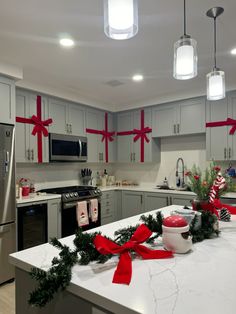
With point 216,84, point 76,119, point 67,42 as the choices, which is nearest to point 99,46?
point 67,42

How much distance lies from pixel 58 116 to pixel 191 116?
2216 mm

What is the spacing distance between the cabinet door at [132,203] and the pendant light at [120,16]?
3.58 metres

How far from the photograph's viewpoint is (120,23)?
101 cm

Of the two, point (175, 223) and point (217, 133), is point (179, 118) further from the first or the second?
point (175, 223)

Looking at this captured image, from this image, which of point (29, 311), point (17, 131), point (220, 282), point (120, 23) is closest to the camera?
point (220, 282)

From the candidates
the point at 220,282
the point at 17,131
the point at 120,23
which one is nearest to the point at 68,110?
the point at 17,131

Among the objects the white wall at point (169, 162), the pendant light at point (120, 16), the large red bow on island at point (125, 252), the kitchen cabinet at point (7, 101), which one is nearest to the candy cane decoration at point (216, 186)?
the large red bow on island at point (125, 252)

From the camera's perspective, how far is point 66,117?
13.8ft

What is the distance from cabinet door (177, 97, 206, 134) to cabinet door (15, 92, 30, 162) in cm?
251

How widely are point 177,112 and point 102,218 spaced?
90.3 inches

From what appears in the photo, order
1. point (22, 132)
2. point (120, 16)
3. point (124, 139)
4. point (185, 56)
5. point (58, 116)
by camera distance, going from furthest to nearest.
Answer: point (124, 139) < point (58, 116) < point (22, 132) < point (185, 56) < point (120, 16)

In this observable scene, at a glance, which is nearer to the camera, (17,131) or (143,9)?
(143,9)

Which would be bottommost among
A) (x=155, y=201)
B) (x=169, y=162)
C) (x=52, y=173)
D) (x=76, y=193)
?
(x=155, y=201)

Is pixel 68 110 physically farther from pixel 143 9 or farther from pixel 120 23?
pixel 120 23
